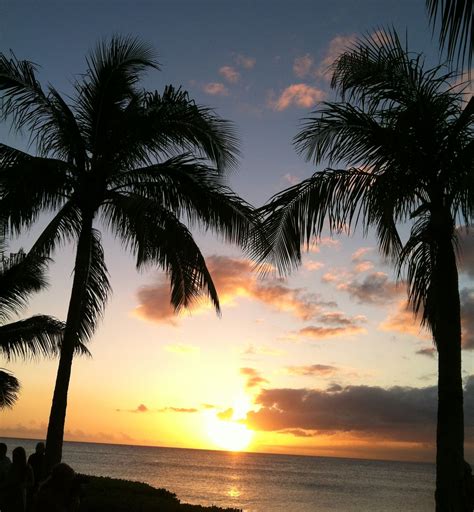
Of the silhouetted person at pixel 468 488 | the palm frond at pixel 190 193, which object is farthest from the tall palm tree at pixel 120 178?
the silhouetted person at pixel 468 488

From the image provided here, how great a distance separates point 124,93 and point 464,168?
7642 millimetres

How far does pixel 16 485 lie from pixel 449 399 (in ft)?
19.0

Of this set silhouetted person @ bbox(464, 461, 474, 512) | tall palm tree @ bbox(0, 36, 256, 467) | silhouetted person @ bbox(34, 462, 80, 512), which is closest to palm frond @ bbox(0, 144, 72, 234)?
tall palm tree @ bbox(0, 36, 256, 467)

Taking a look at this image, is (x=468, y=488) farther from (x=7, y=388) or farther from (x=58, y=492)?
(x=7, y=388)

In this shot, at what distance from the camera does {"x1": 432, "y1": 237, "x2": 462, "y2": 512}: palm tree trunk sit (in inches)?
288

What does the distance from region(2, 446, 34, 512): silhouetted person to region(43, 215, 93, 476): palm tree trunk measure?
1.86m

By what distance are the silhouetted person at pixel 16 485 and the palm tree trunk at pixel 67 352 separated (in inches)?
73.2

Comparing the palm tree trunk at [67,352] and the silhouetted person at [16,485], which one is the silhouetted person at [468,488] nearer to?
the silhouetted person at [16,485]

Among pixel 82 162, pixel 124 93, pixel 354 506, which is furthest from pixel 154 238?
pixel 354 506

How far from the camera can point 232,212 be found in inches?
480

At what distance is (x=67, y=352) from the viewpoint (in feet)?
36.0

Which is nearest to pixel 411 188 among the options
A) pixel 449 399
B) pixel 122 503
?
pixel 449 399

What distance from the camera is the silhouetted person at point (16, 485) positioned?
8.00 metres

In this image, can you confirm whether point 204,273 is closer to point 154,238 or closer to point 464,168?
point 154,238
